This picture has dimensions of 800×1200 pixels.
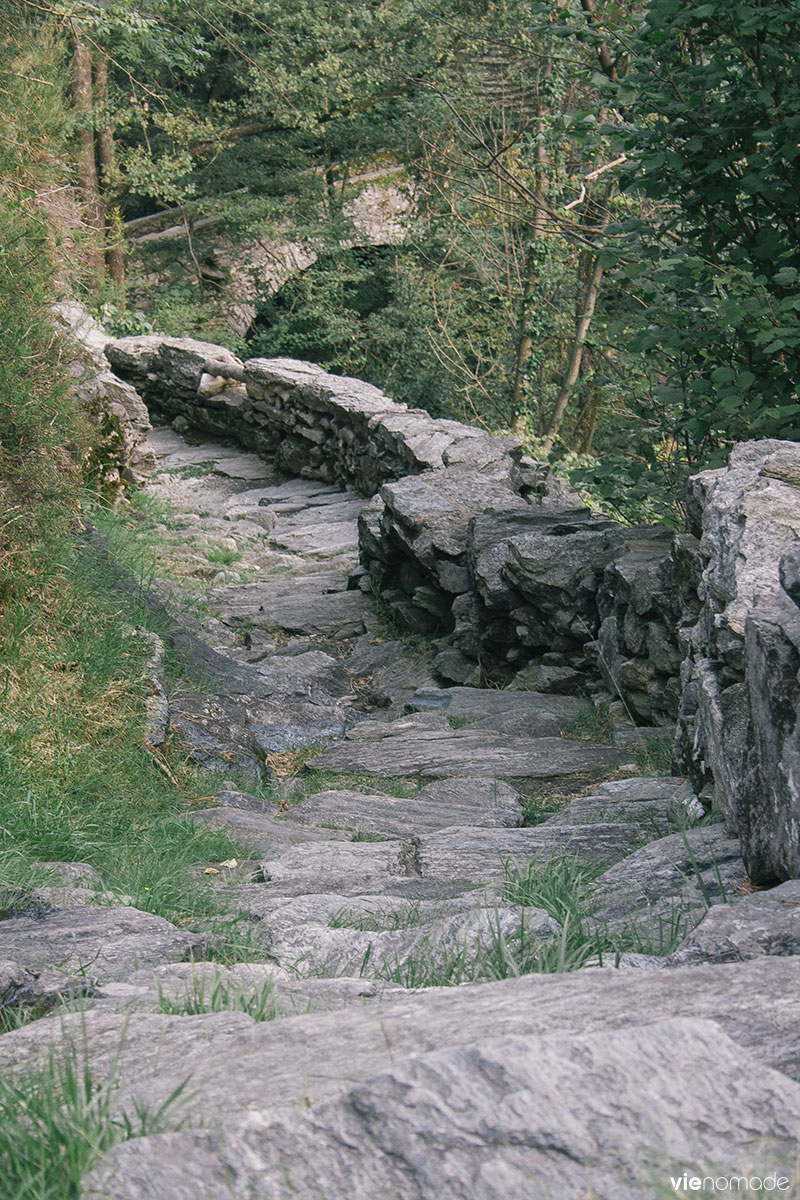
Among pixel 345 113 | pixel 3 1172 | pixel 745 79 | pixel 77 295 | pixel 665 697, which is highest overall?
pixel 345 113

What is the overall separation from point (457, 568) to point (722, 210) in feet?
10.9

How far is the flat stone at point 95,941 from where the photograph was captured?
8.32 ft

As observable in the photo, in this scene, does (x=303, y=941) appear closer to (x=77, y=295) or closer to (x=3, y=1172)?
(x=3, y=1172)

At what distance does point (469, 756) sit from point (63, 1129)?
4.27 meters

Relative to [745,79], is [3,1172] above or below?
below

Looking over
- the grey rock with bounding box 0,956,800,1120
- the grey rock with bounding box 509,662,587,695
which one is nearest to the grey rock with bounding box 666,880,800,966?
the grey rock with bounding box 0,956,800,1120

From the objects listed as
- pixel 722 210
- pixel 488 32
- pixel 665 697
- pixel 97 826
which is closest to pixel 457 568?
pixel 665 697

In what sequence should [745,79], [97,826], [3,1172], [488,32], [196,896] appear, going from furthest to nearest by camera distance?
[488,32]
[745,79]
[97,826]
[196,896]
[3,1172]

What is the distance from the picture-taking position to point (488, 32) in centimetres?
1772

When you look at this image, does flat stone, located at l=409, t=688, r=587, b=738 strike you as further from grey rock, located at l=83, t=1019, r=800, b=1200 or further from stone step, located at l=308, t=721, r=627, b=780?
grey rock, located at l=83, t=1019, r=800, b=1200

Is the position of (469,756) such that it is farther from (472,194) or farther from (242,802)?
(472,194)

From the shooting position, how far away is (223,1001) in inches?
80.2

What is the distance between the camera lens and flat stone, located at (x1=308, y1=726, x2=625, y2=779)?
17.6ft

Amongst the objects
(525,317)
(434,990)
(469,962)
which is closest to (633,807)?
(469,962)
